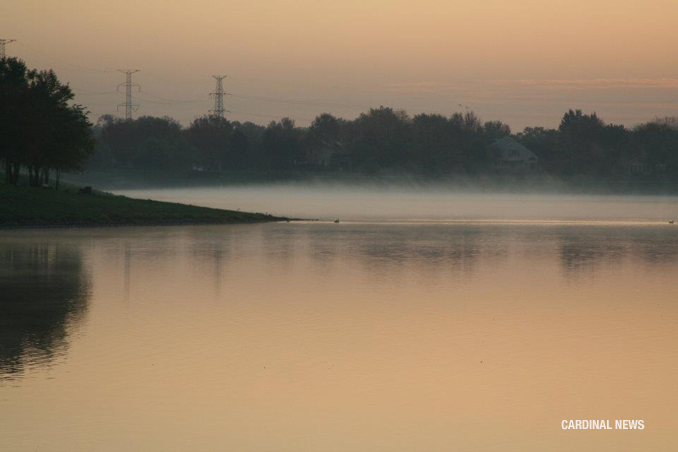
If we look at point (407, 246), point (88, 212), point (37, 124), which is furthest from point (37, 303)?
point (37, 124)

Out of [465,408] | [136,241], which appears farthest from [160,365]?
[136,241]

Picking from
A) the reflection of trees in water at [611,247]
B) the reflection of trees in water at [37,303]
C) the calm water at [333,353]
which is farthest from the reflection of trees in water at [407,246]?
the reflection of trees in water at [37,303]

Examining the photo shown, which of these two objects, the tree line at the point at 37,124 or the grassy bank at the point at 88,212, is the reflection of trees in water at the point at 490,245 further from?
the tree line at the point at 37,124

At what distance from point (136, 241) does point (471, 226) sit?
2634cm

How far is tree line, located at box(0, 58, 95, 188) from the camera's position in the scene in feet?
263

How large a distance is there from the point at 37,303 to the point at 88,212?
40436 millimetres

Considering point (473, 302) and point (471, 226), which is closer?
point (473, 302)

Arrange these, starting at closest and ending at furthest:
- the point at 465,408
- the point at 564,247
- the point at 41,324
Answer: the point at 465,408 < the point at 41,324 < the point at 564,247

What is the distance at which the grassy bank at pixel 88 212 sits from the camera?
201 ft

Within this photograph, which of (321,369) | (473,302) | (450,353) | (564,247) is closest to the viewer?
(321,369)

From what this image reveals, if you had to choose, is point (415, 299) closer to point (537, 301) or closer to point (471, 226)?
point (537, 301)

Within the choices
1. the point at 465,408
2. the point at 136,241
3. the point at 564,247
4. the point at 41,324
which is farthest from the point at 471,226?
the point at 465,408

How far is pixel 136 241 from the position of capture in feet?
156

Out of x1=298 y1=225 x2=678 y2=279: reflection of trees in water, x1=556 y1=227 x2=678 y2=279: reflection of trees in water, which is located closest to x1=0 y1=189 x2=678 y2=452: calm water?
x1=556 y1=227 x2=678 y2=279: reflection of trees in water
